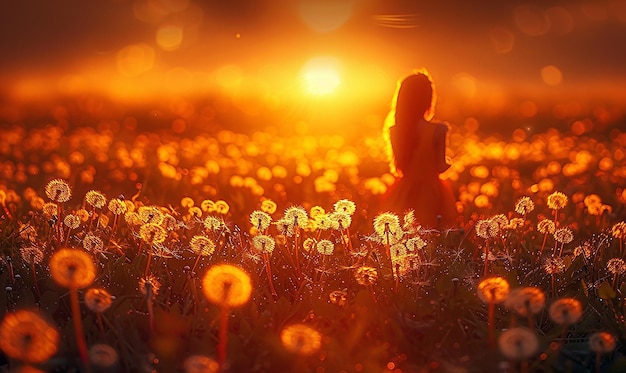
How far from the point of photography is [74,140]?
37.7ft

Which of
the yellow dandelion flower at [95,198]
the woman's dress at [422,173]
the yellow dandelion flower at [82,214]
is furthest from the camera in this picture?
the woman's dress at [422,173]

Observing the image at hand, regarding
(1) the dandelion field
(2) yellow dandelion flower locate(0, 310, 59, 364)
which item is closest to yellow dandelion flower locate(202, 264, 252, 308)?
(1) the dandelion field

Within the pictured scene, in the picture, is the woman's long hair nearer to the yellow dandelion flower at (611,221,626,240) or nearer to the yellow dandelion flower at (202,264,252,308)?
the yellow dandelion flower at (611,221,626,240)

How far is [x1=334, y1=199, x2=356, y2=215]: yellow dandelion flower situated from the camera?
13.0 feet

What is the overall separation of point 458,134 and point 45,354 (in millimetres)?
13683

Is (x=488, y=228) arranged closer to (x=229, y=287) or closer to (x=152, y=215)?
(x=229, y=287)

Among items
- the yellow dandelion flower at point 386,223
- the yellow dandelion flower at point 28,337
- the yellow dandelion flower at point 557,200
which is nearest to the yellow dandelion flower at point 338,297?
the yellow dandelion flower at point 386,223

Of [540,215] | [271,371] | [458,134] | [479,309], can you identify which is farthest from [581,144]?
[271,371]

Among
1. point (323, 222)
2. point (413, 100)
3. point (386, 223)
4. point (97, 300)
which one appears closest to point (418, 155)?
point (413, 100)

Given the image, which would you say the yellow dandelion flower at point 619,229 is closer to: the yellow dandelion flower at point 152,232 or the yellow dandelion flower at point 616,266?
the yellow dandelion flower at point 616,266

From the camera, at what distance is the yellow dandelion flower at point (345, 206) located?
397 centimetres

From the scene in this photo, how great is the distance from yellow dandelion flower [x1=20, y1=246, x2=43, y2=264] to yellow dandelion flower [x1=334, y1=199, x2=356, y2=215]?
155 centimetres

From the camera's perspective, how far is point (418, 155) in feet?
24.2

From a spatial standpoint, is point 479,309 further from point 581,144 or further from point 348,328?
point 581,144
